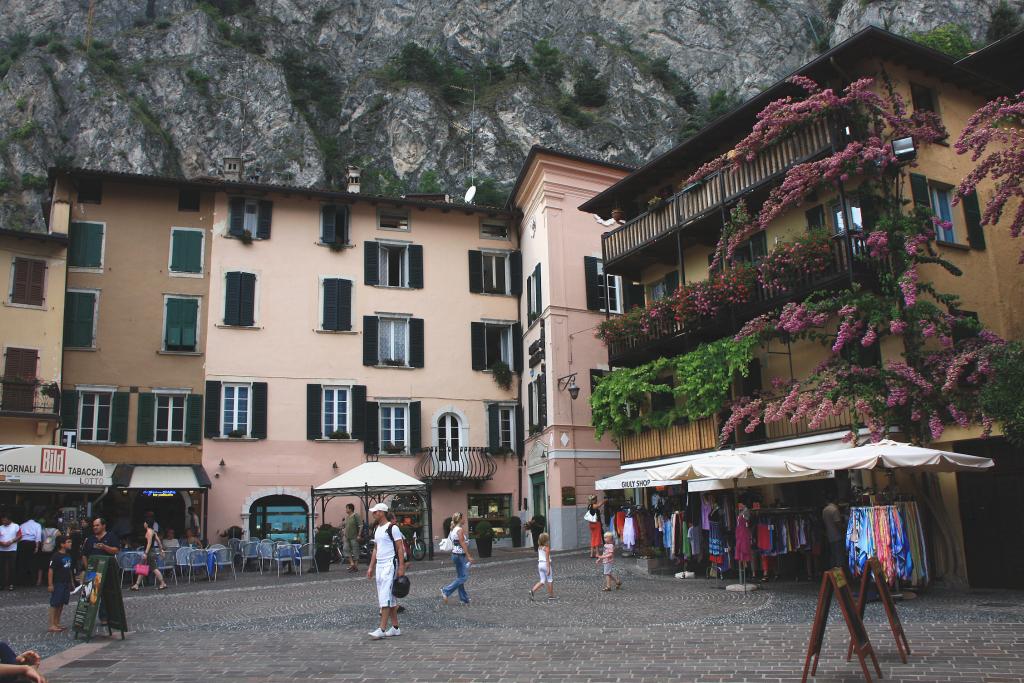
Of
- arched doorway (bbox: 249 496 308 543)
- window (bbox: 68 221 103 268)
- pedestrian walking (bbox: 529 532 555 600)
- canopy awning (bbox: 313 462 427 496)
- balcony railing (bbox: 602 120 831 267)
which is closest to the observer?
pedestrian walking (bbox: 529 532 555 600)

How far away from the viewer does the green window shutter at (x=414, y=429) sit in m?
30.5

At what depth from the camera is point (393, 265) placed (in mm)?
32469

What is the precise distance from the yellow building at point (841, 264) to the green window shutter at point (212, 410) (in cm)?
1303

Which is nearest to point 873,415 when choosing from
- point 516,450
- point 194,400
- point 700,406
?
point 700,406

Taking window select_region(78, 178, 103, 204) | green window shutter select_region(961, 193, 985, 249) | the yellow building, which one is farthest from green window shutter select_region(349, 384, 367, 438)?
green window shutter select_region(961, 193, 985, 249)

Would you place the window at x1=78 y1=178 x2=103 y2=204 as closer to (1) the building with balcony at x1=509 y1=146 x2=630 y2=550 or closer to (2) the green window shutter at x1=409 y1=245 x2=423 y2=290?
(2) the green window shutter at x1=409 y1=245 x2=423 y2=290

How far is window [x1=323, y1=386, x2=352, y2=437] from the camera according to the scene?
30.0 m

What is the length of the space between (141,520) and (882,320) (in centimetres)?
2171

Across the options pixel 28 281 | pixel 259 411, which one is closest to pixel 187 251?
pixel 28 281

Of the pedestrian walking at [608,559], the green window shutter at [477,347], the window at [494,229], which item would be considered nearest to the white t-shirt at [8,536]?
the pedestrian walking at [608,559]

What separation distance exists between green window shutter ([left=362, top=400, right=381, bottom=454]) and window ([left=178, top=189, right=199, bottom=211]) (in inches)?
344

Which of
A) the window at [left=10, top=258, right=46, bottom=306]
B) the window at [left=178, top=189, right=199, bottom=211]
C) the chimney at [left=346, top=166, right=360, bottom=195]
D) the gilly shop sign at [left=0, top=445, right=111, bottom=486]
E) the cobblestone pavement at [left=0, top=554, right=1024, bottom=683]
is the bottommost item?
the cobblestone pavement at [left=0, top=554, right=1024, bottom=683]

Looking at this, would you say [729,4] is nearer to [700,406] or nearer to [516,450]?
[516,450]

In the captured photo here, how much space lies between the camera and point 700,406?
20.9m
